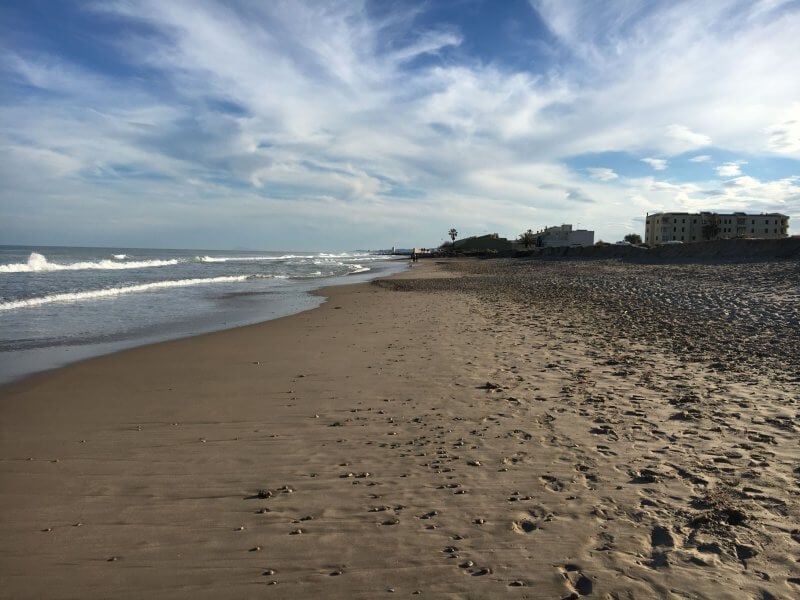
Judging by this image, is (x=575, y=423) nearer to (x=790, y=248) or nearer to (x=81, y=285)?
(x=81, y=285)

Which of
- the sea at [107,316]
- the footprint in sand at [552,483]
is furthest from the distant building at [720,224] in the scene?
the footprint in sand at [552,483]

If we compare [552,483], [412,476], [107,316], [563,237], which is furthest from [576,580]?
[563,237]

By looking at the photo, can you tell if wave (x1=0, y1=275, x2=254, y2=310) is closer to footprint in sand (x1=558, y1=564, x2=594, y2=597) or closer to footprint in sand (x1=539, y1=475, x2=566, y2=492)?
footprint in sand (x1=539, y1=475, x2=566, y2=492)

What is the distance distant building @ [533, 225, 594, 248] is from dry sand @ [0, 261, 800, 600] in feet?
308

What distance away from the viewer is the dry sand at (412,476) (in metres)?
3.04

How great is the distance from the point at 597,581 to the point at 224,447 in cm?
367

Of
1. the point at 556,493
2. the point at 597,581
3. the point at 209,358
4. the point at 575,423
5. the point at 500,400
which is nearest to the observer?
the point at 597,581

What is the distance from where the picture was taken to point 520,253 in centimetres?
8169

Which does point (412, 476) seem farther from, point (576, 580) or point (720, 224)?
point (720, 224)

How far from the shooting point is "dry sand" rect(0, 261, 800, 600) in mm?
3045

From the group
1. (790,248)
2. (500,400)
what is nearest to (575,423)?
(500,400)

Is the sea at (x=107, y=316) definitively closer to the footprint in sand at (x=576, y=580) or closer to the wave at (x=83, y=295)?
the wave at (x=83, y=295)

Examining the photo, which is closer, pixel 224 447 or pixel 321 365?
pixel 224 447

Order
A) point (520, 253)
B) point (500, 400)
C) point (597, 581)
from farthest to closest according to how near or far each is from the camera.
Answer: point (520, 253), point (500, 400), point (597, 581)
